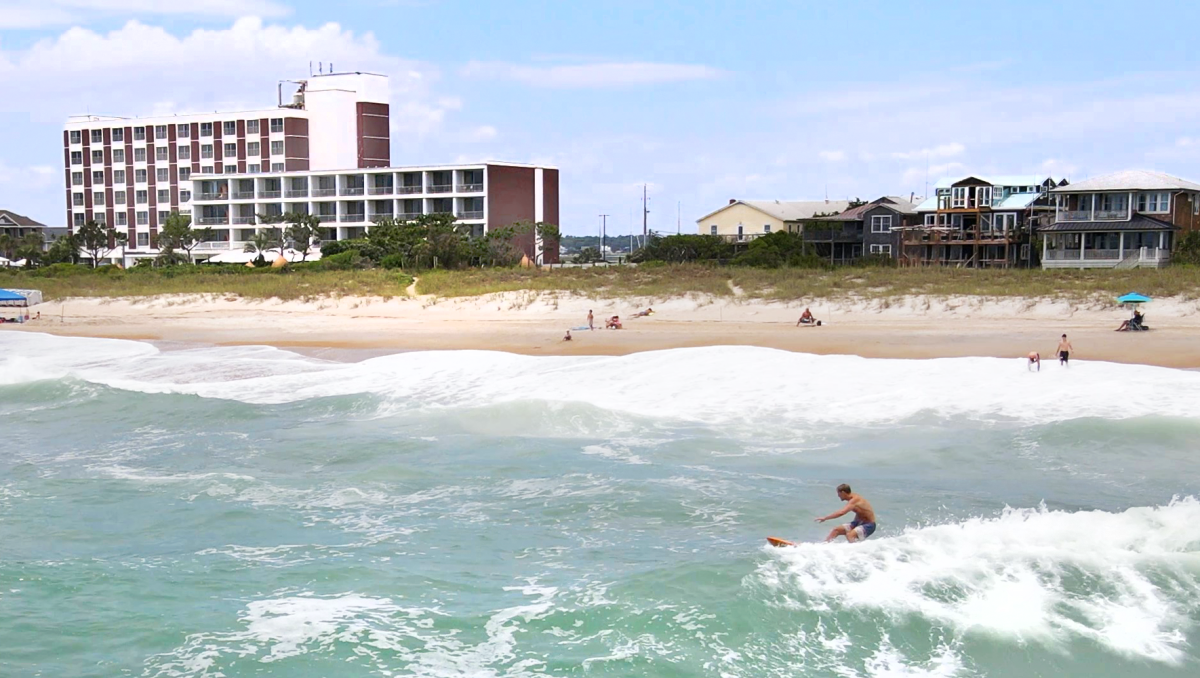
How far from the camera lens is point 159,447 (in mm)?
20156

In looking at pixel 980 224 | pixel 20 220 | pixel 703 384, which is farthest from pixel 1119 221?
pixel 20 220

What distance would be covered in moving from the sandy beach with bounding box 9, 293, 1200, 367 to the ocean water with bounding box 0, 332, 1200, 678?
5164mm

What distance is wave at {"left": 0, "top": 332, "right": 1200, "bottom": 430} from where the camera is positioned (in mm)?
21484

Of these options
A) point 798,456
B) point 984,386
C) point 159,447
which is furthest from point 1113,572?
point 159,447

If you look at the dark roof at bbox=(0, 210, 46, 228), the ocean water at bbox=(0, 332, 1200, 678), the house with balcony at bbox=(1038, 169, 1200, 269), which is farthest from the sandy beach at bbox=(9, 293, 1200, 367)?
the dark roof at bbox=(0, 210, 46, 228)

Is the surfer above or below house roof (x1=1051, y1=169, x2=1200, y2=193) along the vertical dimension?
below

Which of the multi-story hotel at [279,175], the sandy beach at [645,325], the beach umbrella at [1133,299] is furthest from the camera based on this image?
the multi-story hotel at [279,175]

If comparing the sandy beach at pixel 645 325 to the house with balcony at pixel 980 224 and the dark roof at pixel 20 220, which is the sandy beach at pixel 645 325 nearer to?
the house with balcony at pixel 980 224

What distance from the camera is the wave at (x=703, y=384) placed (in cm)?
2148

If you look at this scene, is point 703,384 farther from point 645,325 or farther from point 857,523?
point 645,325

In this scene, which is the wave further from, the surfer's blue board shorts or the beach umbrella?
the beach umbrella

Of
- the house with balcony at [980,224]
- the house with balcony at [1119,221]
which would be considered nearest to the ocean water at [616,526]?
the house with balcony at [1119,221]

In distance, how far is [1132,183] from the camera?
185 feet

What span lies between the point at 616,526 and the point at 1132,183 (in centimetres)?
5175
